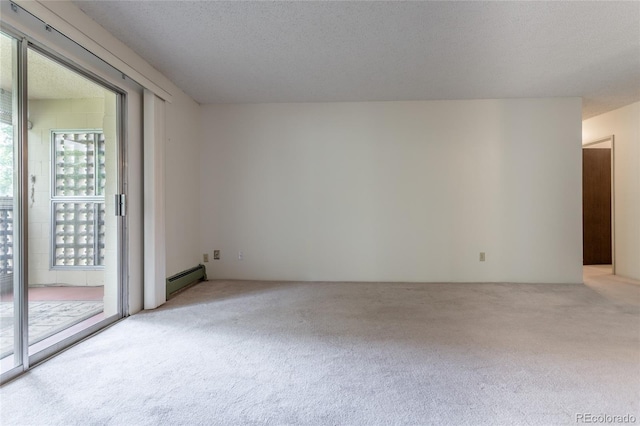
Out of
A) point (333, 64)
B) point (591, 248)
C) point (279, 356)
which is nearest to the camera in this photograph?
point (279, 356)

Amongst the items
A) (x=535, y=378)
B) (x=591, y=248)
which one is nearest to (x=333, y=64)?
(x=535, y=378)

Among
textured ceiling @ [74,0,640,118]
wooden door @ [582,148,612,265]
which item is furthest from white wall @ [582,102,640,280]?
wooden door @ [582,148,612,265]

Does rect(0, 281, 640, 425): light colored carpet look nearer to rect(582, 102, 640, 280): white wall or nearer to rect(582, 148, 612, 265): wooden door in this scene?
rect(582, 102, 640, 280): white wall

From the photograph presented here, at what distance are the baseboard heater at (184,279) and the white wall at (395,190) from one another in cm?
25

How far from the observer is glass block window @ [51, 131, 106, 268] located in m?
3.06

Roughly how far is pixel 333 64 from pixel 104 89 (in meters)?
2.07

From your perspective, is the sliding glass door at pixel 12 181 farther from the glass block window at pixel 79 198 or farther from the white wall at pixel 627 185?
the white wall at pixel 627 185

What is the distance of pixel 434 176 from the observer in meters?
4.07

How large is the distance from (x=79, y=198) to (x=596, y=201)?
7598mm

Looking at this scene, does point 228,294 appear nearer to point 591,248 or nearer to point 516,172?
point 516,172

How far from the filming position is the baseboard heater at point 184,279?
133 inches

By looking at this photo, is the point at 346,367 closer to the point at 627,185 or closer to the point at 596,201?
the point at 627,185

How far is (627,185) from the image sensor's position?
4.24 metres
